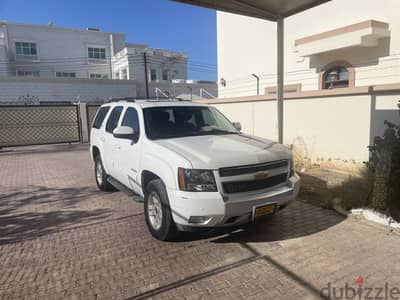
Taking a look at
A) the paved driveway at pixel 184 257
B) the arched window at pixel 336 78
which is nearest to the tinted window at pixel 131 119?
the paved driveway at pixel 184 257

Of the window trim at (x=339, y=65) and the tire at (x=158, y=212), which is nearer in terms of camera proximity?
the tire at (x=158, y=212)

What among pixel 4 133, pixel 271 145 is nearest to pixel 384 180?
pixel 271 145

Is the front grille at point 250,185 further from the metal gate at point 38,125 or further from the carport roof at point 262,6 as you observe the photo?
the metal gate at point 38,125

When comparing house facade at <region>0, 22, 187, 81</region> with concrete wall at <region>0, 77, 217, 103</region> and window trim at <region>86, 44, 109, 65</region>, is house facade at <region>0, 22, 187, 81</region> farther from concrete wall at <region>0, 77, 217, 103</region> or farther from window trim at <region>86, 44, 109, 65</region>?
concrete wall at <region>0, 77, 217, 103</region>

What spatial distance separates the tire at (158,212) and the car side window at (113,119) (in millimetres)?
2064

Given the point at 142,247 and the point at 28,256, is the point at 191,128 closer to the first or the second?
the point at 142,247

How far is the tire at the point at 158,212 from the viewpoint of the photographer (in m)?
3.65

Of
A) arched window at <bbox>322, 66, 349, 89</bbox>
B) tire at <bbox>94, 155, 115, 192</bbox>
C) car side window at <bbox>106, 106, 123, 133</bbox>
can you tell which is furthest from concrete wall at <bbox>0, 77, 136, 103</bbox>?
car side window at <bbox>106, 106, 123, 133</bbox>

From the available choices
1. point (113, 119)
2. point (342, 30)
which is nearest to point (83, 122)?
point (113, 119)

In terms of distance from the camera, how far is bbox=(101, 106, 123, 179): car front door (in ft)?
17.7

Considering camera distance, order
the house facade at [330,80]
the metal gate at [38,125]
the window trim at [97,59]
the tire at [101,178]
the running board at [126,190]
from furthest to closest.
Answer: the window trim at [97,59] → the metal gate at [38,125] → the house facade at [330,80] → the tire at [101,178] → the running board at [126,190]

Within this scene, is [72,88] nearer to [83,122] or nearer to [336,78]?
A: [83,122]

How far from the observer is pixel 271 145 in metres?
4.26

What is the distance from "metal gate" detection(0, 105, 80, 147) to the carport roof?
11.6 m
